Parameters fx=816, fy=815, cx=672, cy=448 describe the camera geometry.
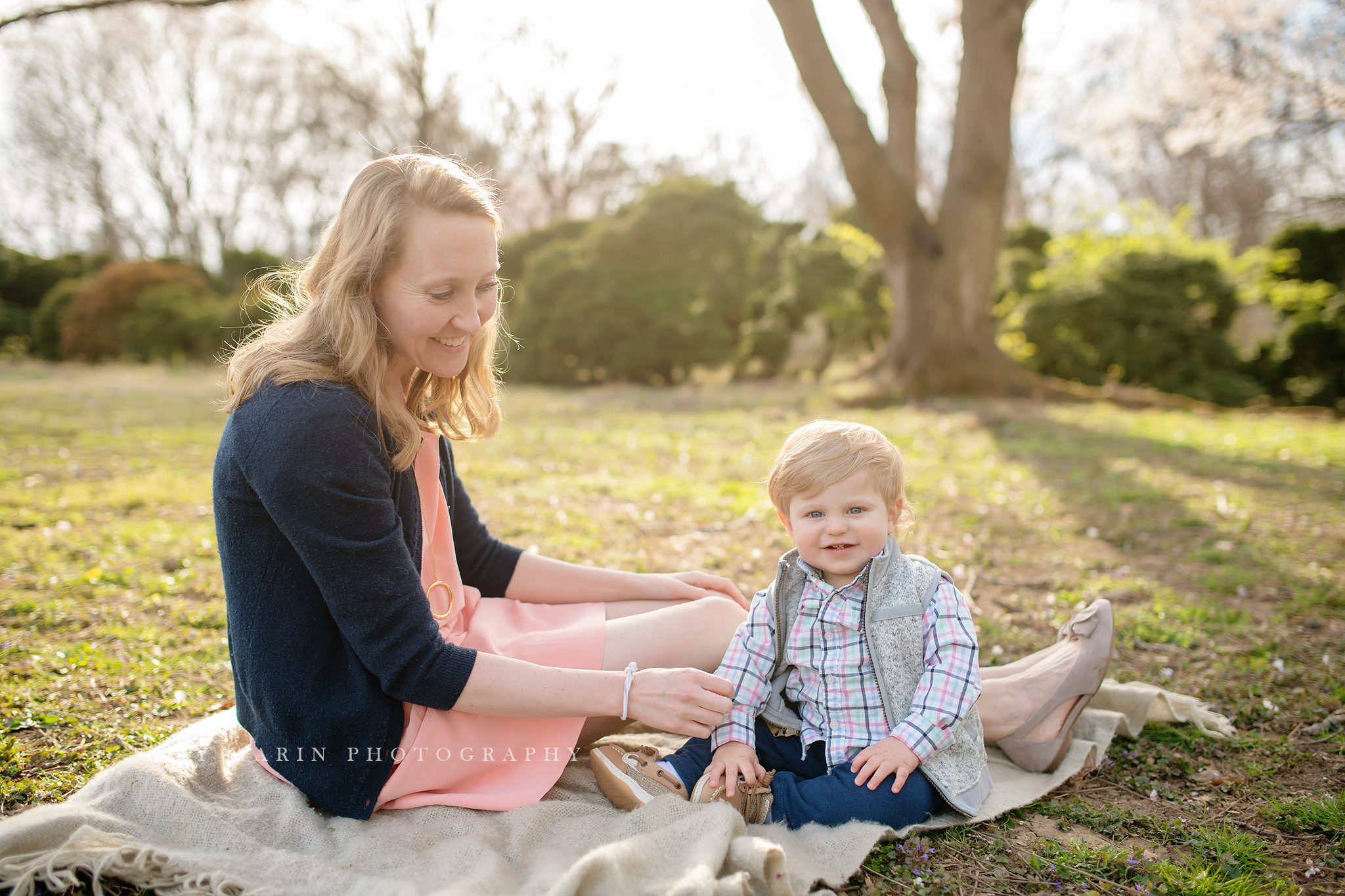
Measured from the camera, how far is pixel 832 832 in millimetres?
1840

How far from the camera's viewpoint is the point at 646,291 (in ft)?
41.9

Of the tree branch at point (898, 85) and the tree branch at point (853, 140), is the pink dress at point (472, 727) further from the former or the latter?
the tree branch at point (898, 85)

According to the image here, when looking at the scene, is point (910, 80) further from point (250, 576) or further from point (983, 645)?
point (250, 576)

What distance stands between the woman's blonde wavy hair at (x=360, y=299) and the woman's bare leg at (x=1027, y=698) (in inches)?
66.1

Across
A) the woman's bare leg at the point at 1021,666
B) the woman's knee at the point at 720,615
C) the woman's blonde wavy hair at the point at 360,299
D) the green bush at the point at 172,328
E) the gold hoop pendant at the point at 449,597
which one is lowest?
the woman's bare leg at the point at 1021,666

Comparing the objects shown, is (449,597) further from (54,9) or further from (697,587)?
(54,9)

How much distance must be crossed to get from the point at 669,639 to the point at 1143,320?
34.6 feet

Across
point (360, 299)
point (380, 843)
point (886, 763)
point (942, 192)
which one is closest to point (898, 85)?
point (942, 192)

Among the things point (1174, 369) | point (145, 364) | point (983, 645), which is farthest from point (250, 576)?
point (145, 364)

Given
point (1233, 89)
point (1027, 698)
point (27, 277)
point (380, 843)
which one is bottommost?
point (380, 843)

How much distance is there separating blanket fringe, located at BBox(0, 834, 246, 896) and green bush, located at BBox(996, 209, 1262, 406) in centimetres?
1130

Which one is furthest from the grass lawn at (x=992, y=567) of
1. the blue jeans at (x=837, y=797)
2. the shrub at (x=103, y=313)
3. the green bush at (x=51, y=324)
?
the green bush at (x=51, y=324)

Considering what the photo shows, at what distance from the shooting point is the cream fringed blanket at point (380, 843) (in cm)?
156

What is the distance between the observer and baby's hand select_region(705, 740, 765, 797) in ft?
6.20
